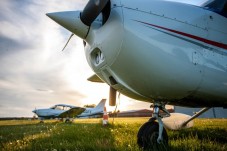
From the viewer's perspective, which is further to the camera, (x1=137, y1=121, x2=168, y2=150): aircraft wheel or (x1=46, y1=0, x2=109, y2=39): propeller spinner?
(x1=137, y1=121, x2=168, y2=150): aircraft wheel

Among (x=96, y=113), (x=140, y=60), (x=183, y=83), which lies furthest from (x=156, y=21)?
(x=96, y=113)

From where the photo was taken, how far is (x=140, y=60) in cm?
313

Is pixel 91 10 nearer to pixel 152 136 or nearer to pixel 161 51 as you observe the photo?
pixel 161 51

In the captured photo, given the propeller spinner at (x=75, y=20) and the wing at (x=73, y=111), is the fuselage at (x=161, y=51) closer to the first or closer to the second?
the propeller spinner at (x=75, y=20)

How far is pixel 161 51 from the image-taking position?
10.4ft

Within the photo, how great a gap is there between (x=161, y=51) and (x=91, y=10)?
1105 millimetres

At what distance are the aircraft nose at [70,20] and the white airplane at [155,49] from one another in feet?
0.04

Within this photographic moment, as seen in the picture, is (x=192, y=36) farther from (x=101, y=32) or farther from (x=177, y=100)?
(x=101, y=32)

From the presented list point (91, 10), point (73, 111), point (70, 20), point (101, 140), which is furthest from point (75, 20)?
point (73, 111)

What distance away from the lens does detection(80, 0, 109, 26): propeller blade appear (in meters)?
3.07

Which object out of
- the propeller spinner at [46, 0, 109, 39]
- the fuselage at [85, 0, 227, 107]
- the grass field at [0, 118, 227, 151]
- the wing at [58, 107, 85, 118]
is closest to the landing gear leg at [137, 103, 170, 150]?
the grass field at [0, 118, 227, 151]

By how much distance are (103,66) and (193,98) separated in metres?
1.51

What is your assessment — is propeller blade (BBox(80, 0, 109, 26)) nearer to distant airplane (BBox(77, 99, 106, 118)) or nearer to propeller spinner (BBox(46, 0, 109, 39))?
propeller spinner (BBox(46, 0, 109, 39))

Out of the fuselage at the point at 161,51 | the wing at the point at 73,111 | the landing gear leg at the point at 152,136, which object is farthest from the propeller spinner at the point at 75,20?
the wing at the point at 73,111
